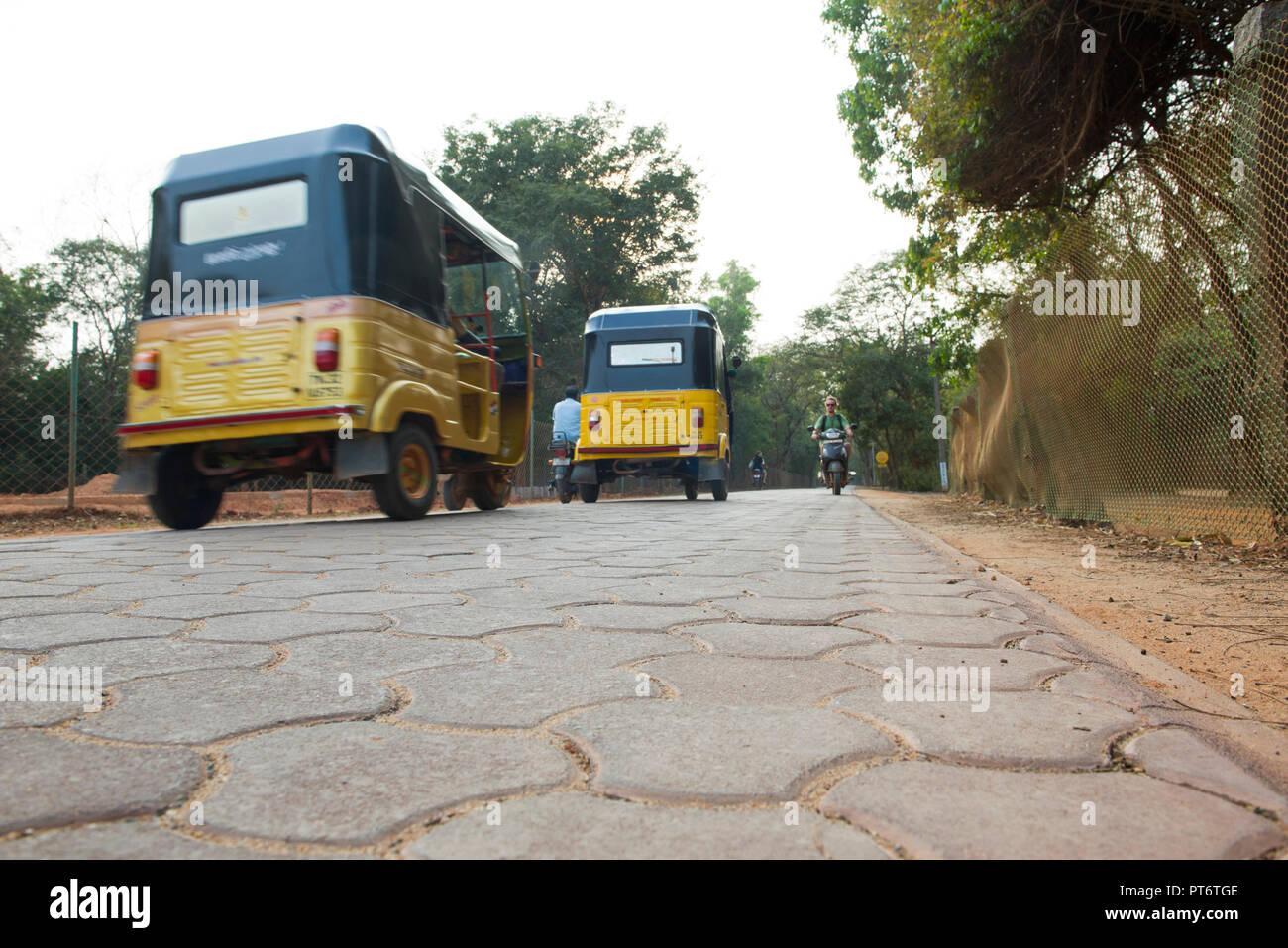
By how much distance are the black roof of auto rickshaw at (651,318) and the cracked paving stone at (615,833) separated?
1277 centimetres

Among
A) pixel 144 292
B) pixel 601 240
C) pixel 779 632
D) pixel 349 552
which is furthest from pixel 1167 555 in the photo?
pixel 601 240

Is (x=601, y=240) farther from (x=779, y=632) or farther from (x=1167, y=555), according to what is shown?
(x=779, y=632)

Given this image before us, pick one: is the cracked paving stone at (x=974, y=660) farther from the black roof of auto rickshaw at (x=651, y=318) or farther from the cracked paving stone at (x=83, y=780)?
the black roof of auto rickshaw at (x=651, y=318)

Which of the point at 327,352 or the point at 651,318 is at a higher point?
the point at 651,318

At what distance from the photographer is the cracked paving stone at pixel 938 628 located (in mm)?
2729

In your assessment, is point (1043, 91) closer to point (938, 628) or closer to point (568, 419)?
point (938, 628)

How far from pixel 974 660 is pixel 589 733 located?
1307mm

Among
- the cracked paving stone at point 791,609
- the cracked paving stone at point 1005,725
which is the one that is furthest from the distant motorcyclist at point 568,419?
the cracked paving stone at point 1005,725

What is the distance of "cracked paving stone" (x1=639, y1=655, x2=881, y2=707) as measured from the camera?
1977 millimetres

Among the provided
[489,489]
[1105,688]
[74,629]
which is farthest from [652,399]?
[1105,688]

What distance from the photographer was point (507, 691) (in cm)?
198

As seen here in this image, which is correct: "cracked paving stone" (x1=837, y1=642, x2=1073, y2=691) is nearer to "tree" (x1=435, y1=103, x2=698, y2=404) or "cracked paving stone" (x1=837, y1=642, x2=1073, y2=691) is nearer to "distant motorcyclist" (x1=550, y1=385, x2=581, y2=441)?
"distant motorcyclist" (x1=550, y1=385, x2=581, y2=441)

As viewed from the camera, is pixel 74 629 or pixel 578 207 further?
pixel 578 207
